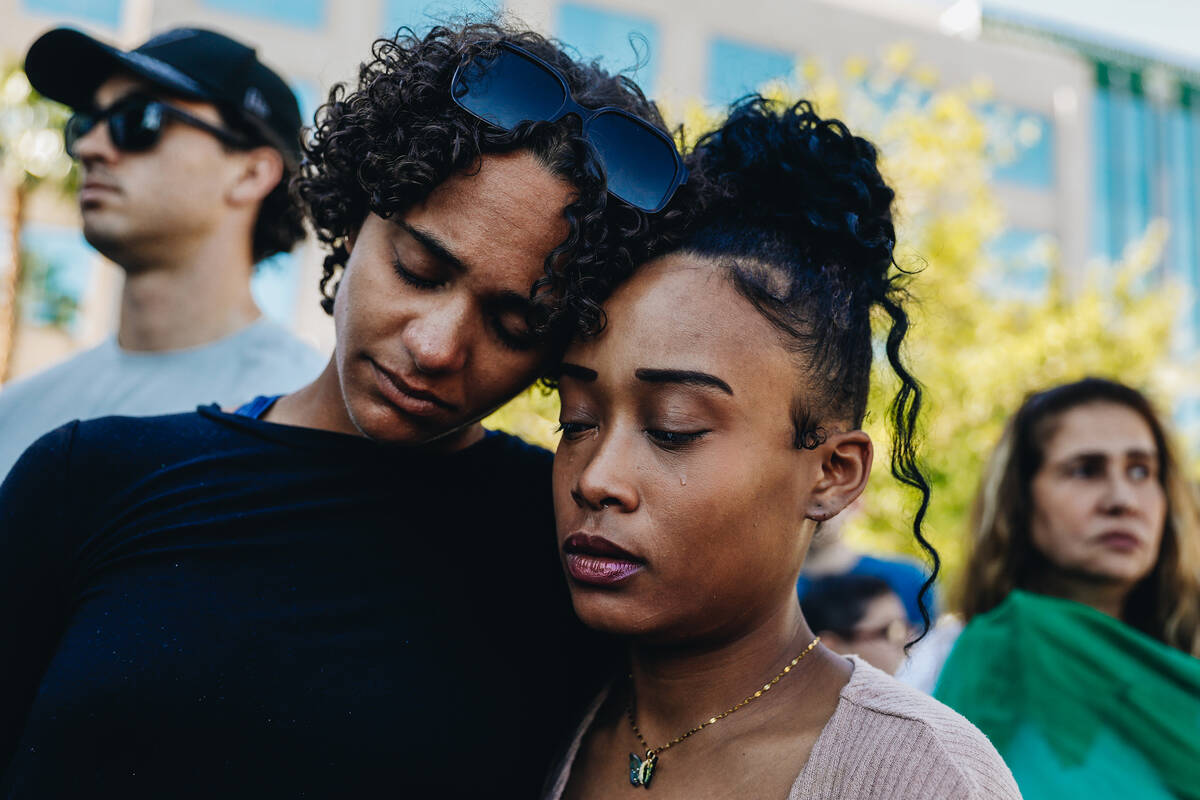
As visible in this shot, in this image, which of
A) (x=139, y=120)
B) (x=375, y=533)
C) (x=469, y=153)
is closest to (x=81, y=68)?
(x=139, y=120)

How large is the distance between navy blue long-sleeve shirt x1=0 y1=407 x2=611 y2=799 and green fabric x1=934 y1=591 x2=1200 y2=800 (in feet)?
5.80

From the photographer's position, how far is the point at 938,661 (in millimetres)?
3736

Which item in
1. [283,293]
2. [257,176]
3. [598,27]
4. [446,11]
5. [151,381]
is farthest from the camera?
[598,27]

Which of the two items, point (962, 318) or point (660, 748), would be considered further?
point (962, 318)

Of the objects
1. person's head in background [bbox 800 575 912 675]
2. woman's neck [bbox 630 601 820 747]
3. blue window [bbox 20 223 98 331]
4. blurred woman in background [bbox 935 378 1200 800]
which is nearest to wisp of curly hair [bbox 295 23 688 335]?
woman's neck [bbox 630 601 820 747]

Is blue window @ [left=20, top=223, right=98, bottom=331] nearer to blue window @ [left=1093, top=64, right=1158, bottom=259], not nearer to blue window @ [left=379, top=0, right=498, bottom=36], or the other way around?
blue window @ [left=379, top=0, right=498, bottom=36]

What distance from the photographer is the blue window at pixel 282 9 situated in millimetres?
17938

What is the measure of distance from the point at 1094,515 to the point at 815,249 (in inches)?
82.0

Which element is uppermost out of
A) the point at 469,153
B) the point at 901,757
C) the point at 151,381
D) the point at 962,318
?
the point at 469,153

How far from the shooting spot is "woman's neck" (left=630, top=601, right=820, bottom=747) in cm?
187

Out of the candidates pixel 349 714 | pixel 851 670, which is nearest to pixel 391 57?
pixel 349 714

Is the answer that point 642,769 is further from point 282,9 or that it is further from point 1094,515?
point 282,9

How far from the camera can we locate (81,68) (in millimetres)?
3143

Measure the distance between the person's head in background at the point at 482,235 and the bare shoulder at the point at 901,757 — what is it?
2.74ft
